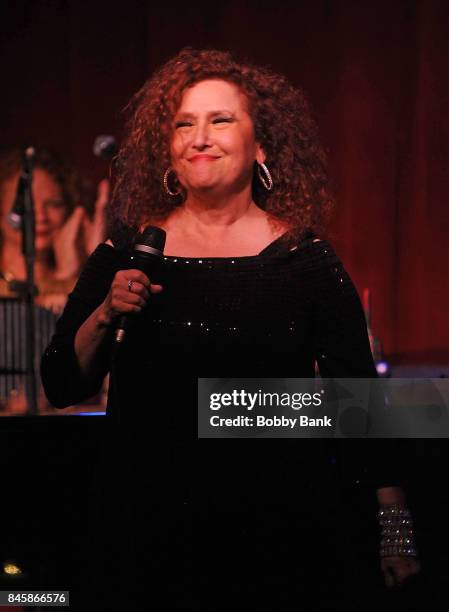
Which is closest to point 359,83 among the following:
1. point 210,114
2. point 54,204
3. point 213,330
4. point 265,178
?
point 54,204

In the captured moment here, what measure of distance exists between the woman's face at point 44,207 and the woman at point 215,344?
2.87m

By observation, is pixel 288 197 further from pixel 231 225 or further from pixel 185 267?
pixel 185 267

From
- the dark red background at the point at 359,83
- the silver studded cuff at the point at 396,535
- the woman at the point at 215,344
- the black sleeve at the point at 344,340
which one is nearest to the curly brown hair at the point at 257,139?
the woman at the point at 215,344

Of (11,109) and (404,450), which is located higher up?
(11,109)

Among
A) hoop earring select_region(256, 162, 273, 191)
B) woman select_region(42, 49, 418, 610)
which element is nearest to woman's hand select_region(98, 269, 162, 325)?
woman select_region(42, 49, 418, 610)

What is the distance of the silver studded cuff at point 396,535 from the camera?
4.45 feet

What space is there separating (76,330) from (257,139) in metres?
0.45

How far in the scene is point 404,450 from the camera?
4.91 ft

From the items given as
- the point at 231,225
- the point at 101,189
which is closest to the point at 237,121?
the point at 231,225

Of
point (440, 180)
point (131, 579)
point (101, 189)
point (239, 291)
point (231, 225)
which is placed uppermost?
point (101, 189)

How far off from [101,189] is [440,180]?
5.42 ft

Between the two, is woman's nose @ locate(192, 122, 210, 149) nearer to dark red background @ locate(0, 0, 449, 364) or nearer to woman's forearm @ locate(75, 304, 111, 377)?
woman's forearm @ locate(75, 304, 111, 377)

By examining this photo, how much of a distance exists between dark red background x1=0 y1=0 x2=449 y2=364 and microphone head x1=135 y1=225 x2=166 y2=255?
1.96 meters

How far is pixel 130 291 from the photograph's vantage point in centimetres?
123
